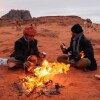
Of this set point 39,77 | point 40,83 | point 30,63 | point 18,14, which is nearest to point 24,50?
point 30,63

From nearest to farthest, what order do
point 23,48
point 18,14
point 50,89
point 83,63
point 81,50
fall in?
point 50,89, point 23,48, point 83,63, point 81,50, point 18,14

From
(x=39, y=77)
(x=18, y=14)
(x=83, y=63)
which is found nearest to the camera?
(x=39, y=77)

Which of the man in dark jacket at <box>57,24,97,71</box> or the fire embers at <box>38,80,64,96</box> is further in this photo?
the man in dark jacket at <box>57,24,97,71</box>

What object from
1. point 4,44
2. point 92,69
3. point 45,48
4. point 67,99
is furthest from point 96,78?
point 4,44

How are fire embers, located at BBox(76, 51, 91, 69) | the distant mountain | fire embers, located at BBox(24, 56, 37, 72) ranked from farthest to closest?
the distant mountain < fire embers, located at BBox(76, 51, 91, 69) < fire embers, located at BBox(24, 56, 37, 72)

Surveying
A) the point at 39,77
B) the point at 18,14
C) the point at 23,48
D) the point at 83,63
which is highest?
the point at 18,14

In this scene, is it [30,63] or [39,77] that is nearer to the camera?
[39,77]

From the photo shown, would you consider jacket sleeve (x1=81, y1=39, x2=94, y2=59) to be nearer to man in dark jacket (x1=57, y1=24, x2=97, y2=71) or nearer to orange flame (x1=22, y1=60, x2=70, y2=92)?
man in dark jacket (x1=57, y1=24, x2=97, y2=71)

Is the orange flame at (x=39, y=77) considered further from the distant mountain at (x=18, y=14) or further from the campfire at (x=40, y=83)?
the distant mountain at (x=18, y=14)

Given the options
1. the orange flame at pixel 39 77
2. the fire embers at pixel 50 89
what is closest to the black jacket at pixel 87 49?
the orange flame at pixel 39 77

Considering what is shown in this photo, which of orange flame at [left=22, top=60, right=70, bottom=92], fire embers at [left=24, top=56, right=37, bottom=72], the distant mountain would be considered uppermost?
the distant mountain

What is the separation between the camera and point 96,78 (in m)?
8.76

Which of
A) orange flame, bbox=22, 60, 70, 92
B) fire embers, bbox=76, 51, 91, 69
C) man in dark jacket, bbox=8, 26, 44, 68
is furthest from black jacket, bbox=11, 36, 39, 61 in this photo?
fire embers, bbox=76, 51, 91, 69

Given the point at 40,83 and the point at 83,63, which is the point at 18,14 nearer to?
the point at 83,63
